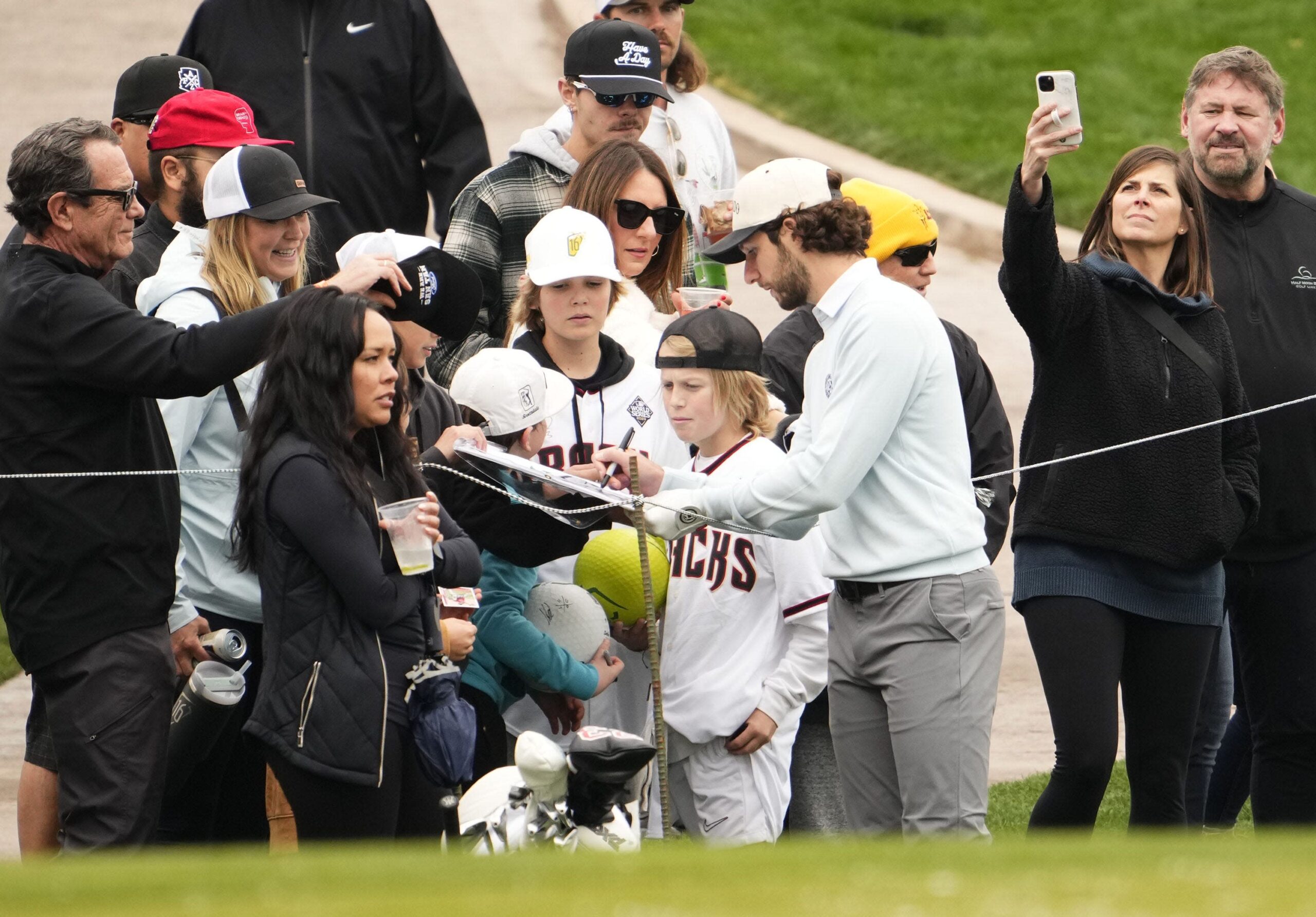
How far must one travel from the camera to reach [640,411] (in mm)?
5332

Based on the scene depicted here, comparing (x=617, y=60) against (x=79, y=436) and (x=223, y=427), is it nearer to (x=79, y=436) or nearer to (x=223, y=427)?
(x=223, y=427)

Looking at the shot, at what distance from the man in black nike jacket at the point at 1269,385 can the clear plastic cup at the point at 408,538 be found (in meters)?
2.47

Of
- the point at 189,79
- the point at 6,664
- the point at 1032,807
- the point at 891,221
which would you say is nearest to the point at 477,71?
the point at 6,664

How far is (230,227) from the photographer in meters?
4.86

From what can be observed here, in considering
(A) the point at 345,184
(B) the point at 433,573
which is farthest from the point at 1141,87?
(B) the point at 433,573

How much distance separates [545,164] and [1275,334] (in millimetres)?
2381

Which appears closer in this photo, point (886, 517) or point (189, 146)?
point (886, 517)

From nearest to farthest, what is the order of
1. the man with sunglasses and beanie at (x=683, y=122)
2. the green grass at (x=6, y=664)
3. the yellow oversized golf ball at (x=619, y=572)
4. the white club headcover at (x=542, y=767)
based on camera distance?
the white club headcover at (x=542, y=767)
the yellow oversized golf ball at (x=619, y=572)
the man with sunglasses and beanie at (x=683, y=122)
the green grass at (x=6, y=664)

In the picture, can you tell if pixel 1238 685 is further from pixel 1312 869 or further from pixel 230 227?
pixel 1312 869

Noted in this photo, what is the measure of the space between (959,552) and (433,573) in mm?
1221

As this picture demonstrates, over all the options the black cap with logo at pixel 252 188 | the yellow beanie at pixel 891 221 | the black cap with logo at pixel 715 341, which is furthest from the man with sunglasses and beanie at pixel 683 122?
the black cap with logo at pixel 252 188

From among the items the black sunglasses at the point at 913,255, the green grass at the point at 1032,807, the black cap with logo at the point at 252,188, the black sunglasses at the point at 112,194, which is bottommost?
the green grass at the point at 1032,807

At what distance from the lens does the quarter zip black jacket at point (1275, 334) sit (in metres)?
5.28

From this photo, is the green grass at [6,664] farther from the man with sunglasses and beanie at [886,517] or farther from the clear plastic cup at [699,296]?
the man with sunglasses and beanie at [886,517]
